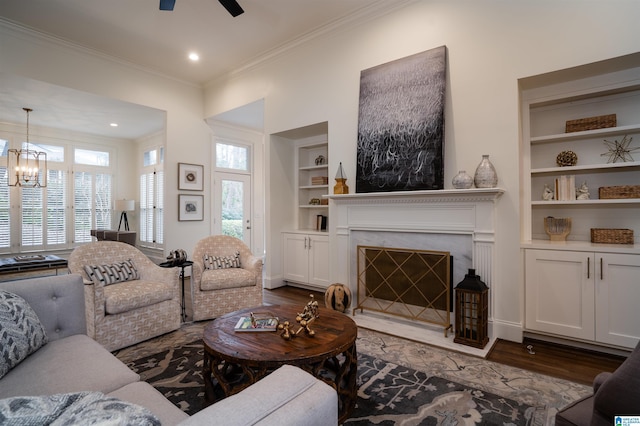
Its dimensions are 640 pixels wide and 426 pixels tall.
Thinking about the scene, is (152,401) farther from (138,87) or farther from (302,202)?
(138,87)

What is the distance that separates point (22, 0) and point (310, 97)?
11.1 ft

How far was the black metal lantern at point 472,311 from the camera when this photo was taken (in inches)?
109

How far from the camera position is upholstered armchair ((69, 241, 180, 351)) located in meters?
2.68

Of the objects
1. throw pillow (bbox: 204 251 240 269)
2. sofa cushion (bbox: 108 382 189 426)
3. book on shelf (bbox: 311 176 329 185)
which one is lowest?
sofa cushion (bbox: 108 382 189 426)

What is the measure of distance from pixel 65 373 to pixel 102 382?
202 mm

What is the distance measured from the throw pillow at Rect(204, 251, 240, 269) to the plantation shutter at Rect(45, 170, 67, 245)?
5246mm

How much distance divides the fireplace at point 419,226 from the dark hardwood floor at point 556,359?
41 centimetres

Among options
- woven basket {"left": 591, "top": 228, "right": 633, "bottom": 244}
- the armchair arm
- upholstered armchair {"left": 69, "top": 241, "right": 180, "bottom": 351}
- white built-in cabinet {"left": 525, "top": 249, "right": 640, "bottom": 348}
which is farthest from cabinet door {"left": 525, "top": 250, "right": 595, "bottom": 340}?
the armchair arm

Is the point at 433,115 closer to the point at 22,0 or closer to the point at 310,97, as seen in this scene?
the point at 310,97

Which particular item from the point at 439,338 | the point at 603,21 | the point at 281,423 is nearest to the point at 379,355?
the point at 439,338

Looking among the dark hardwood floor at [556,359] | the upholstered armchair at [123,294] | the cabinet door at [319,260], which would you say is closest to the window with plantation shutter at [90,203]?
the upholstered armchair at [123,294]

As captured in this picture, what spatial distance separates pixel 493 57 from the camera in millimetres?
2990

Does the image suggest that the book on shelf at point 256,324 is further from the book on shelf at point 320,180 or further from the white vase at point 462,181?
the book on shelf at point 320,180

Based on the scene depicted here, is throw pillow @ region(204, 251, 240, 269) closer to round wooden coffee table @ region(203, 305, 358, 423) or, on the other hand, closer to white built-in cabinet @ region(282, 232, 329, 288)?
white built-in cabinet @ region(282, 232, 329, 288)
